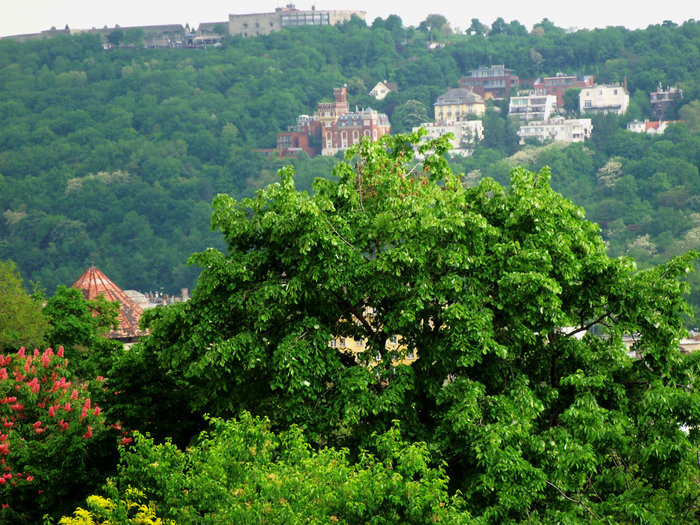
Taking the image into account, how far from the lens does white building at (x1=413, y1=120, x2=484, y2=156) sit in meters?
188

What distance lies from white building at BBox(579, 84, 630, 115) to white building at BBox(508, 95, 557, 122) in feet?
16.2

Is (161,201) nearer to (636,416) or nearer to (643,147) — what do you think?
(643,147)

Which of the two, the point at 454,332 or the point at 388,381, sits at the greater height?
the point at 454,332

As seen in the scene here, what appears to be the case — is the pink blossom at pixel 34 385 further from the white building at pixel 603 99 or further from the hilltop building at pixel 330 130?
the white building at pixel 603 99

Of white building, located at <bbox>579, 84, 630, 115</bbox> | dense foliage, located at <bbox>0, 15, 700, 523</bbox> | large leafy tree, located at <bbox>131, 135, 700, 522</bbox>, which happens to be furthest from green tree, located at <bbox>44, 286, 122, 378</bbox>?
white building, located at <bbox>579, 84, 630, 115</bbox>

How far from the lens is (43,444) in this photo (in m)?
21.5

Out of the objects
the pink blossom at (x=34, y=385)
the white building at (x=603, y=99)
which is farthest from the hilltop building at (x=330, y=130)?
the pink blossom at (x=34, y=385)

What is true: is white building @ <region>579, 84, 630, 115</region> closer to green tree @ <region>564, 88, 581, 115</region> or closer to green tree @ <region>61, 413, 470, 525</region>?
green tree @ <region>564, 88, 581, 115</region>

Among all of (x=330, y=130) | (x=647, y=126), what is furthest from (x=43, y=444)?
(x=647, y=126)

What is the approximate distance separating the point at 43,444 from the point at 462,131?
572ft

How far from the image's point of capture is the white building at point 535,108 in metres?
195

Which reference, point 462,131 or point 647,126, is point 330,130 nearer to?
point 462,131

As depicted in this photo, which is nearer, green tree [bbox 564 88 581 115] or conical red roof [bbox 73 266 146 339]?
conical red roof [bbox 73 266 146 339]

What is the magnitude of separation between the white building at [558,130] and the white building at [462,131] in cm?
708
